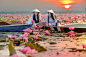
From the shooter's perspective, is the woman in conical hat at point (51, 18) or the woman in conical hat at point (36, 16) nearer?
the woman in conical hat at point (51, 18)

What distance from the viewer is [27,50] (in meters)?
1.69

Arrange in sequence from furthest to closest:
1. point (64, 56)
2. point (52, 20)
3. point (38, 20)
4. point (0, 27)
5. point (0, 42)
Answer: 1. point (38, 20)
2. point (52, 20)
3. point (0, 27)
4. point (0, 42)
5. point (64, 56)

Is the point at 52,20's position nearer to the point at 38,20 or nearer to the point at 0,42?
the point at 38,20

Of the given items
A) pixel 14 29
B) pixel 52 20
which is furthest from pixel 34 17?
pixel 14 29

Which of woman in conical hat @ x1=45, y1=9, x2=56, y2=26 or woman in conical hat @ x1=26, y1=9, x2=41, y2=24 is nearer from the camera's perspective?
woman in conical hat @ x1=45, y1=9, x2=56, y2=26

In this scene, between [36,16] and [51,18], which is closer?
[51,18]

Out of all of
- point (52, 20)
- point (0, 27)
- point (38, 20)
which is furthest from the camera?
point (38, 20)

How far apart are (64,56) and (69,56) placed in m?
0.07

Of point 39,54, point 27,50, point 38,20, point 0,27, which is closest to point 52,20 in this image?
point 38,20

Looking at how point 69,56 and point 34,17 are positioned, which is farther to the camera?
point 34,17

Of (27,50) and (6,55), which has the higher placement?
(27,50)

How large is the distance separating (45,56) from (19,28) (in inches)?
146

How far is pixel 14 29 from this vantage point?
620 cm

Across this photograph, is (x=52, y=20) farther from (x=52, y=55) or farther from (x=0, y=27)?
(x=52, y=55)
